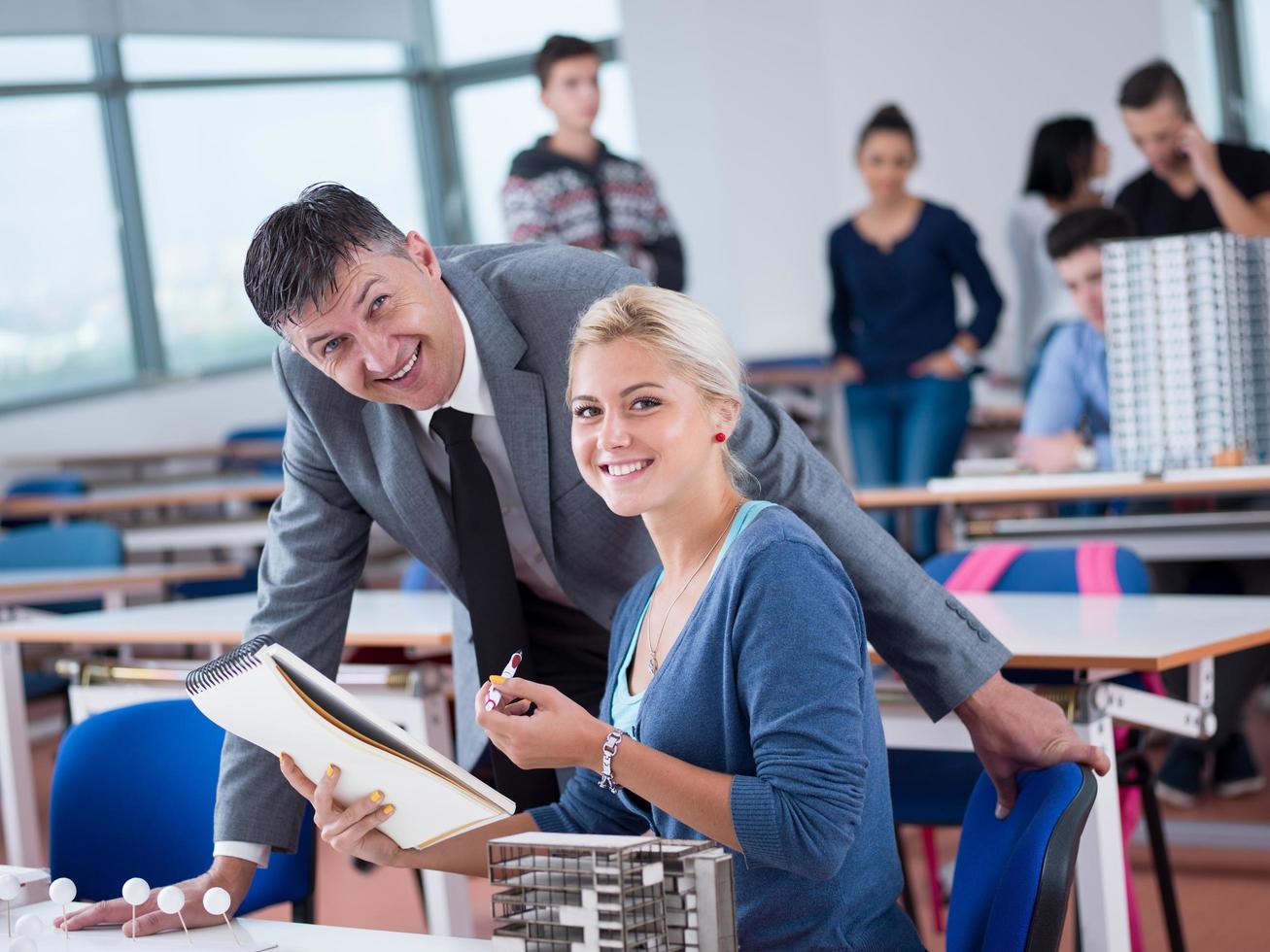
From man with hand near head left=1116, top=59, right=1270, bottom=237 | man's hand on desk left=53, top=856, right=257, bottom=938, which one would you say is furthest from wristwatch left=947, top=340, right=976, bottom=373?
man's hand on desk left=53, top=856, right=257, bottom=938

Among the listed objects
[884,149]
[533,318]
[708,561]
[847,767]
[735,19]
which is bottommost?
[847,767]

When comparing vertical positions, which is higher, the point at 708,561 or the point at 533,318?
the point at 533,318

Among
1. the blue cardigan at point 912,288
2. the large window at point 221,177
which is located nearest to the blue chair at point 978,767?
the blue cardigan at point 912,288

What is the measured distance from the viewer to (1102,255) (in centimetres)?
325

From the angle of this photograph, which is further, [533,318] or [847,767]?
[533,318]

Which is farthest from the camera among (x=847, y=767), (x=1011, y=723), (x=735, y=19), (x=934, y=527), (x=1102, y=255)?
(x=735, y=19)

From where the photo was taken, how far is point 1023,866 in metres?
1.26

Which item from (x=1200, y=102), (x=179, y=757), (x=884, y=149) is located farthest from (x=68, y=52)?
(x=179, y=757)

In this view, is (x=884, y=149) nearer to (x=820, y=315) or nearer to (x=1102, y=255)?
(x=1102, y=255)

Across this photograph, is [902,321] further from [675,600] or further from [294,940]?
[294,940]

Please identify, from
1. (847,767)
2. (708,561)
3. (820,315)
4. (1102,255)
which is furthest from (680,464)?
(820,315)

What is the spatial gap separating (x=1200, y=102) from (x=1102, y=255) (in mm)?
4485

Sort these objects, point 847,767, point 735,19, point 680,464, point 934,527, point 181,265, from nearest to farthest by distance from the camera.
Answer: point 847,767
point 680,464
point 934,527
point 735,19
point 181,265

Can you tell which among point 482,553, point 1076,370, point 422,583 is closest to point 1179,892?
point 1076,370
